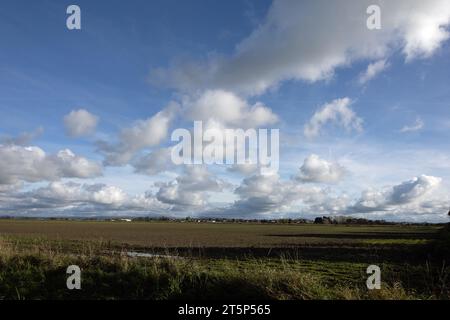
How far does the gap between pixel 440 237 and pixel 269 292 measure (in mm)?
24406

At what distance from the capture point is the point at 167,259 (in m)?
13.8

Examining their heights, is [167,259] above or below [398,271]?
above
